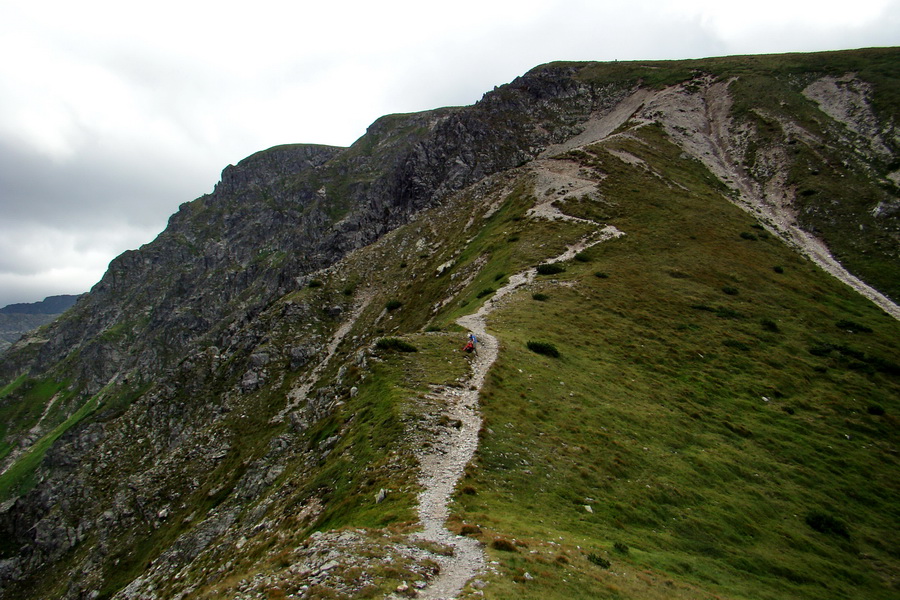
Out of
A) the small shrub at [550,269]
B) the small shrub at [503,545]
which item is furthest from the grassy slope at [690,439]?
the small shrub at [550,269]

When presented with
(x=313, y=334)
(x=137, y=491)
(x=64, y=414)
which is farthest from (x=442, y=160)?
(x=64, y=414)

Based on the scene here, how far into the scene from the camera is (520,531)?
1409 cm

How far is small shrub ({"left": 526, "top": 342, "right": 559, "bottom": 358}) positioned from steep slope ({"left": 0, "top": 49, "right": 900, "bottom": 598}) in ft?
0.58

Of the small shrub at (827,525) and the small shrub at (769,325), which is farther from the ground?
the small shrub at (769,325)

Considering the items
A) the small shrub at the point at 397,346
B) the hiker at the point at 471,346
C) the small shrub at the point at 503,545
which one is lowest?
the small shrub at the point at 503,545

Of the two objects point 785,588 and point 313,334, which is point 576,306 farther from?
point 313,334

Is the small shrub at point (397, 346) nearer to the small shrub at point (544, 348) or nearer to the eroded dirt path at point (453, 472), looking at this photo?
the eroded dirt path at point (453, 472)

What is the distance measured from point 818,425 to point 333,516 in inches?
1268

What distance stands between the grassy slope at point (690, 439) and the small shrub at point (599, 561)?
20 centimetres

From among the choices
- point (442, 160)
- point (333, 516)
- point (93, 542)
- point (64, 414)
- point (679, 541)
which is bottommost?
point (64, 414)

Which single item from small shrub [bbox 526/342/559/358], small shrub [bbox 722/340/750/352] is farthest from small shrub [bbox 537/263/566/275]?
small shrub [bbox 526/342/559/358]

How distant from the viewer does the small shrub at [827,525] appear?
1970cm

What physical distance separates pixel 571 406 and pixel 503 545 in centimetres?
1402

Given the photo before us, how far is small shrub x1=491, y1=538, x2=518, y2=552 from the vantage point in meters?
Result: 12.5
